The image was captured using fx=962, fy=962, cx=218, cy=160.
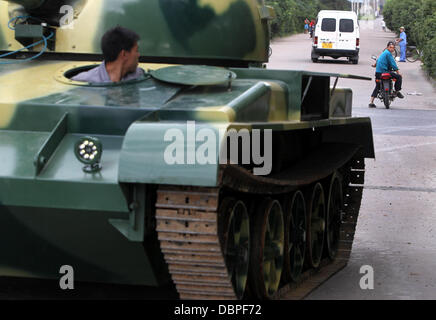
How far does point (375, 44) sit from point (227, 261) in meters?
44.8

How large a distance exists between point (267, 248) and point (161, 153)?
1889 mm

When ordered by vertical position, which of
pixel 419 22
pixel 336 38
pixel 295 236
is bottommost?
pixel 336 38

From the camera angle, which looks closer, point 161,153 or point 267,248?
point 161,153

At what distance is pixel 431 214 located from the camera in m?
10.3

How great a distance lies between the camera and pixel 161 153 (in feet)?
15.7

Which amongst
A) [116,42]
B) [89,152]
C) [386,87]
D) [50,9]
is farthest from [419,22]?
[89,152]

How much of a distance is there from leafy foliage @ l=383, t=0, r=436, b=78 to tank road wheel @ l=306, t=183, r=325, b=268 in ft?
70.8

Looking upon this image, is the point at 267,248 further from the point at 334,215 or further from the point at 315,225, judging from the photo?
the point at 334,215

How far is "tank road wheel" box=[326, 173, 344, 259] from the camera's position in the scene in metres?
8.26

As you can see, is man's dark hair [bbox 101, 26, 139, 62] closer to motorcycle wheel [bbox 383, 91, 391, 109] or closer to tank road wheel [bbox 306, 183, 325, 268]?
tank road wheel [bbox 306, 183, 325, 268]

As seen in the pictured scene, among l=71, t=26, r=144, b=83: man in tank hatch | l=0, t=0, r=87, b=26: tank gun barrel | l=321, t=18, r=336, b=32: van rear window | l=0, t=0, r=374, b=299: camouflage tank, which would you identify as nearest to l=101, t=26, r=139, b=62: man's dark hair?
l=71, t=26, r=144, b=83: man in tank hatch

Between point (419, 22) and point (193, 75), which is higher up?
point (193, 75)

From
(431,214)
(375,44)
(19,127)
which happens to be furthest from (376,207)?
(375,44)
